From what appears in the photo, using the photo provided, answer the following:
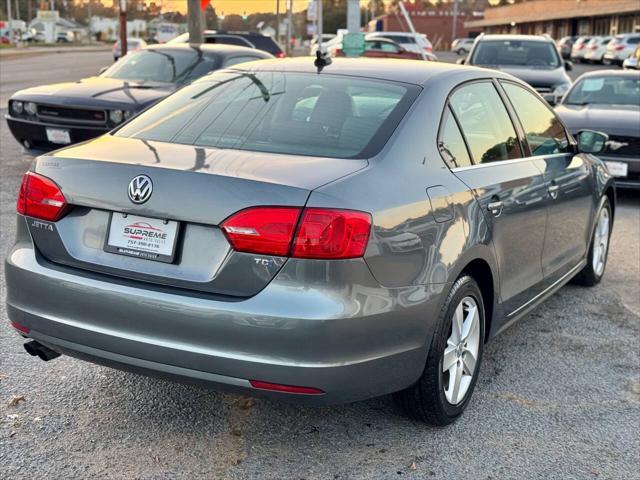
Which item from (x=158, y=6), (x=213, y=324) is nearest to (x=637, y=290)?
(x=213, y=324)

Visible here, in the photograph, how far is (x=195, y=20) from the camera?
59.6 ft

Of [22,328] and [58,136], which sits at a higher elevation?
[58,136]

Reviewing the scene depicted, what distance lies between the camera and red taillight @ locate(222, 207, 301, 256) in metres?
3.07

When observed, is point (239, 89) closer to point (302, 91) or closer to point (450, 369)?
point (302, 91)

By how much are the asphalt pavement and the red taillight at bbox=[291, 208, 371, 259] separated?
93 centimetres

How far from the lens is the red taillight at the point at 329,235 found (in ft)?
10.0

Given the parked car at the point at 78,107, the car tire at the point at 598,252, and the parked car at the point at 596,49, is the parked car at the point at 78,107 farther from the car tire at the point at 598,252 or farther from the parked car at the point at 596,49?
the parked car at the point at 596,49

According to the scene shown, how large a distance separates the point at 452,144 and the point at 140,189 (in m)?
1.50

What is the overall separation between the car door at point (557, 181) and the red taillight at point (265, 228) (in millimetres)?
2171

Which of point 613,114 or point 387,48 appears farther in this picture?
point 387,48

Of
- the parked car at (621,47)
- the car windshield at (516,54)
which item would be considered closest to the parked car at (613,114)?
the car windshield at (516,54)

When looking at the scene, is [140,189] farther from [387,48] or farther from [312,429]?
[387,48]

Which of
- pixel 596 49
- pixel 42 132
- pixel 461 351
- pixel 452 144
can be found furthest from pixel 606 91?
pixel 596 49

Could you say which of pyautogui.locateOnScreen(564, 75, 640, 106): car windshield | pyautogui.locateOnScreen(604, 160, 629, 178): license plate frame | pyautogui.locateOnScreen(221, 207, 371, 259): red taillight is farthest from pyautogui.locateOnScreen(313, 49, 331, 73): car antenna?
pyautogui.locateOnScreen(564, 75, 640, 106): car windshield
